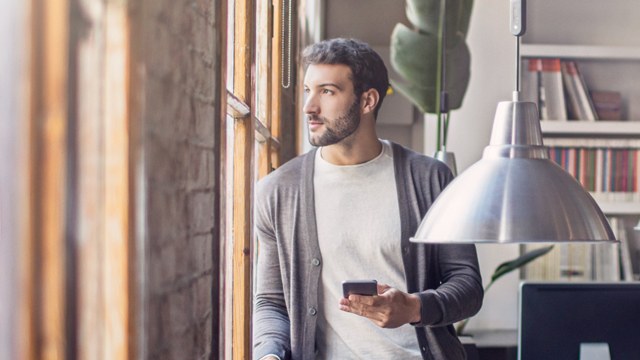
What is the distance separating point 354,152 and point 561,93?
1.89 meters

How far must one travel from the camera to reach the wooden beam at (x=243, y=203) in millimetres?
1062

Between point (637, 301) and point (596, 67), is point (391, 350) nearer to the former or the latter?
point (637, 301)

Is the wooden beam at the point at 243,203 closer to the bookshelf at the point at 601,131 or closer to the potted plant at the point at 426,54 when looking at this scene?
the potted plant at the point at 426,54

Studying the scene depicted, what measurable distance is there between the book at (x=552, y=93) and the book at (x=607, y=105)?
22cm

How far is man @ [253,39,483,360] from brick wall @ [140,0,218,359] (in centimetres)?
67

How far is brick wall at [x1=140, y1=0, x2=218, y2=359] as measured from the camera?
0.49 meters

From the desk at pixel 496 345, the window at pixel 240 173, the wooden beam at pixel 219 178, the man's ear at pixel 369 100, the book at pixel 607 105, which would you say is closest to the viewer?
the wooden beam at pixel 219 178

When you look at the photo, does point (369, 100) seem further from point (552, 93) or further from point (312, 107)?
point (552, 93)

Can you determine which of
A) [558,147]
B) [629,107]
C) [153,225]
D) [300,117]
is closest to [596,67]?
[629,107]

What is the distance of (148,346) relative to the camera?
0.47 meters

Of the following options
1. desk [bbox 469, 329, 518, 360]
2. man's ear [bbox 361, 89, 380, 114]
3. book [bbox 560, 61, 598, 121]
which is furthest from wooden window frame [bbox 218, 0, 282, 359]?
book [bbox 560, 61, 598, 121]

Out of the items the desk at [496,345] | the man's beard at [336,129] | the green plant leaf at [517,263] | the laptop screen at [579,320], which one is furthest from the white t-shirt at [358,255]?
the desk at [496,345]

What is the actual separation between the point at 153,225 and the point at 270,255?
1004mm

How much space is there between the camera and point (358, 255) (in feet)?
4.57
